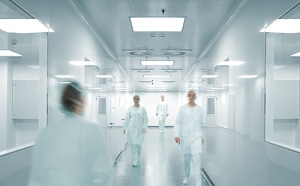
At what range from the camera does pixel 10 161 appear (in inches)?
86.2

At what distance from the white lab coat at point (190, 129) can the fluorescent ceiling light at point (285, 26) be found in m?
2.37

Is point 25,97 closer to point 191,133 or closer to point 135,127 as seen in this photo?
point 191,133

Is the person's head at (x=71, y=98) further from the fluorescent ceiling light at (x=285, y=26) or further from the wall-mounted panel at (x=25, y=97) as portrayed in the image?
the fluorescent ceiling light at (x=285, y=26)

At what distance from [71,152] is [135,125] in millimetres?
5216

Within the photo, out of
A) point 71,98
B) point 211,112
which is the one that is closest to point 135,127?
point 211,112

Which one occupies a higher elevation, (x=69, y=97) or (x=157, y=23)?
(x=157, y=23)

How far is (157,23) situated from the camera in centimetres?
484

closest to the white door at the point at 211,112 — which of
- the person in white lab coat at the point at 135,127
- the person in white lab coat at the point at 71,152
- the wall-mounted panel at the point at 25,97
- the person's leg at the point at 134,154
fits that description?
the person in white lab coat at the point at 135,127

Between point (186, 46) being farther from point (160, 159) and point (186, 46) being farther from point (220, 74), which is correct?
point (160, 159)

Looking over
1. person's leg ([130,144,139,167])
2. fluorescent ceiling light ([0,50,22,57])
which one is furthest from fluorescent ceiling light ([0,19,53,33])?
person's leg ([130,144,139,167])

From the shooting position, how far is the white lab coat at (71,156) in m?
1.73

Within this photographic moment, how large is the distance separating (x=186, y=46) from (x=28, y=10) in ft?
16.6

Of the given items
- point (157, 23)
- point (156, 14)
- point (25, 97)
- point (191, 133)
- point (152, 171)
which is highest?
point (156, 14)

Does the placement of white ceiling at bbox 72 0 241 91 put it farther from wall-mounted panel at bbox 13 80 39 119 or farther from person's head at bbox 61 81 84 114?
person's head at bbox 61 81 84 114
